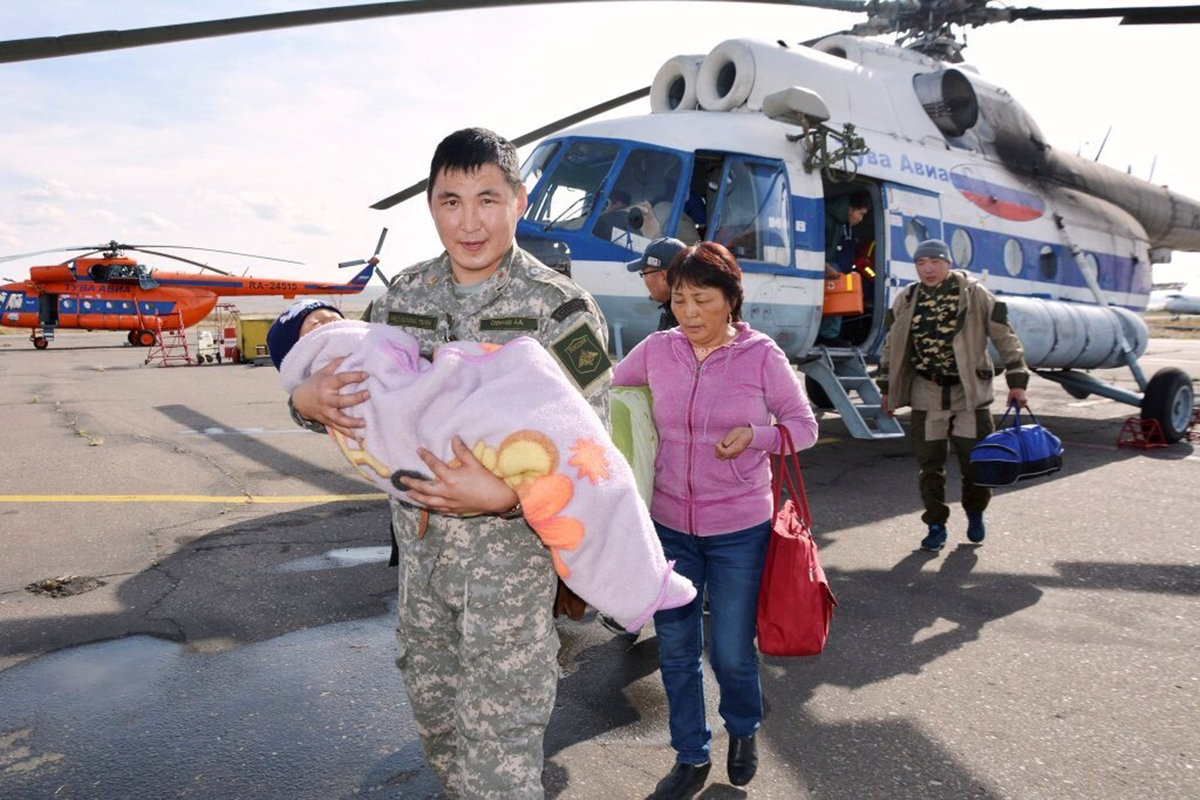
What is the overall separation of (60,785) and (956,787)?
2923mm

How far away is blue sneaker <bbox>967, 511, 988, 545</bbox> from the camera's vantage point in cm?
526

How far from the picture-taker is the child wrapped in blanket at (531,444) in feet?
5.22

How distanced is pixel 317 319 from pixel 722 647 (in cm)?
163

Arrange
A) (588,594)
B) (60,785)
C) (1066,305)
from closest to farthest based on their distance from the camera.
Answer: (588,594) → (60,785) → (1066,305)

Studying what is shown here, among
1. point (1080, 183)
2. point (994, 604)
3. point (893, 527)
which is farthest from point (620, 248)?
point (1080, 183)

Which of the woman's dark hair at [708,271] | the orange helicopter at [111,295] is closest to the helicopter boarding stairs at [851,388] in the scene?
the woman's dark hair at [708,271]

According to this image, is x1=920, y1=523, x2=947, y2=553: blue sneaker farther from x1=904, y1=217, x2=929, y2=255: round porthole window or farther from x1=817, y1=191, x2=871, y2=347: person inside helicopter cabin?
x1=904, y1=217, x2=929, y2=255: round porthole window

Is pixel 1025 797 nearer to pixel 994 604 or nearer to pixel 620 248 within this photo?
pixel 994 604

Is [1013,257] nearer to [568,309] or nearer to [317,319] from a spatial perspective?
[568,309]

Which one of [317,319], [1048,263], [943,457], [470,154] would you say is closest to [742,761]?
[317,319]

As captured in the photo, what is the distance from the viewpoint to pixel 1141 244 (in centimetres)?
1120

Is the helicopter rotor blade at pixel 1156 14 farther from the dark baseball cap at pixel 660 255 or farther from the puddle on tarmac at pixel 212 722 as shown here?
the puddle on tarmac at pixel 212 722

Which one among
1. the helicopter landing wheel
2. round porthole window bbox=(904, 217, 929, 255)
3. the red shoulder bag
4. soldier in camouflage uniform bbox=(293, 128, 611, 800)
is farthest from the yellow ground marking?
the helicopter landing wheel

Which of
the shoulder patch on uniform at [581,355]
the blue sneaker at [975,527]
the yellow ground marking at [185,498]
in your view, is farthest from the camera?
the yellow ground marking at [185,498]
